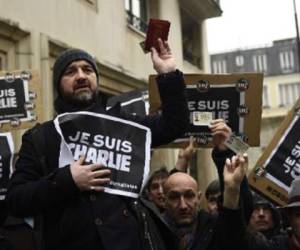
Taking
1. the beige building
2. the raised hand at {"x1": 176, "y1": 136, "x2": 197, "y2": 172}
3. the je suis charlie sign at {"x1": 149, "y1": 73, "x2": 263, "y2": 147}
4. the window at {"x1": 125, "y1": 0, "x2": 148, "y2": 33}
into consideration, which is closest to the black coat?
the raised hand at {"x1": 176, "y1": 136, "x2": 197, "y2": 172}

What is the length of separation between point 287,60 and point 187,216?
52.8m

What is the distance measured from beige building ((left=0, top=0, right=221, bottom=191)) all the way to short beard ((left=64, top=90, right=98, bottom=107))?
3.95 m

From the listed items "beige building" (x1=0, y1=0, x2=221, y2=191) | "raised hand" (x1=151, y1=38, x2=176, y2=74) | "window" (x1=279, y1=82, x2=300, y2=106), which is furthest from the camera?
"window" (x1=279, y1=82, x2=300, y2=106)

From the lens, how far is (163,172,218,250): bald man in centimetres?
298

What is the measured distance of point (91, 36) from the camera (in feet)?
28.6

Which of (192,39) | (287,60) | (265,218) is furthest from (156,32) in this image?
(287,60)

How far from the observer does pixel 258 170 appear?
3.93 metres

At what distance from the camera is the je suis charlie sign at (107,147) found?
2586 millimetres

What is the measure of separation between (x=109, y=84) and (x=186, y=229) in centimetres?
615

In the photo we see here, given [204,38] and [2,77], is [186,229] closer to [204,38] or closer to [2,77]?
[2,77]

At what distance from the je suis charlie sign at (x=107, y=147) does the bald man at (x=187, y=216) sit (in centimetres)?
46

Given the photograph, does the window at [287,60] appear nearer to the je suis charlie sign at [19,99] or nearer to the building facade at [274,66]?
the building facade at [274,66]

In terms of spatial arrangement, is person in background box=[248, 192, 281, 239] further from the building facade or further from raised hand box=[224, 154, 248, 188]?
the building facade

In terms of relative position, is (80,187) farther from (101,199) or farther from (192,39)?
(192,39)
